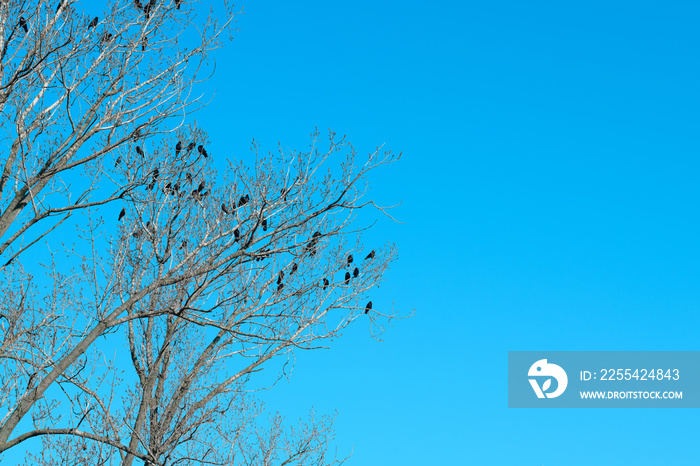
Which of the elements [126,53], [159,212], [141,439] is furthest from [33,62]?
[141,439]

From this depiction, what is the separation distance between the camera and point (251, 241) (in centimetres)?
796

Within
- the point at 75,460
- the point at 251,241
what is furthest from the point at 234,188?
the point at 75,460

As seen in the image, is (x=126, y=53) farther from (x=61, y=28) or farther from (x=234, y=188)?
(x=234, y=188)

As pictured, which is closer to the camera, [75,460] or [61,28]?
[61,28]

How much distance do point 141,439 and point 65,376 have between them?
3914mm

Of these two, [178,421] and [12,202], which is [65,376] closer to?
[12,202]

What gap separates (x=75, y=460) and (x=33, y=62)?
6.58 m

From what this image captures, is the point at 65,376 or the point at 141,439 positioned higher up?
the point at 141,439

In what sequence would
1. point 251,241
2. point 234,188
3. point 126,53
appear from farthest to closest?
point 234,188
point 126,53
point 251,241

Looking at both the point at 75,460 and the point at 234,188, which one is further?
the point at 75,460

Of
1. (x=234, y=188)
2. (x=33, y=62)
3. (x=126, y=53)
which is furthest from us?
(x=234, y=188)

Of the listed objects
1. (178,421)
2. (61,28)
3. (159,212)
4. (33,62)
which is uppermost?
(159,212)

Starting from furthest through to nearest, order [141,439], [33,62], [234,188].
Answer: [141,439], [234,188], [33,62]

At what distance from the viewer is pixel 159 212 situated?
37.3ft
